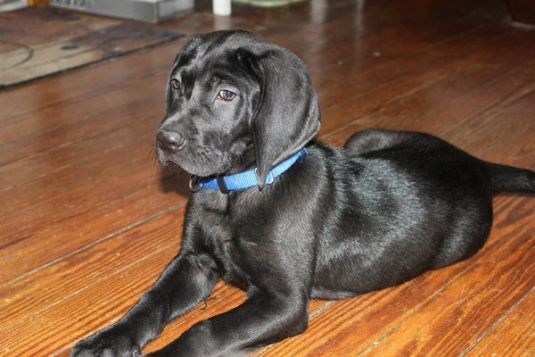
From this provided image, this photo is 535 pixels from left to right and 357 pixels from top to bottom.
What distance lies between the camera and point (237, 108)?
1946 millimetres

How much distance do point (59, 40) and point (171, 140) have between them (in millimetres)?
3134

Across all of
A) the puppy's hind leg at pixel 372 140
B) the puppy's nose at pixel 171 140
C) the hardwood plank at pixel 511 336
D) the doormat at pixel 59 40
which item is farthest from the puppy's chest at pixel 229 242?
the doormat at pixel 59 40

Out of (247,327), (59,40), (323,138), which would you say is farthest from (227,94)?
(59,40)

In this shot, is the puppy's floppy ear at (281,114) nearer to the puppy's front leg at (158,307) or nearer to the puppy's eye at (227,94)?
the puppy's eye at (227,94)

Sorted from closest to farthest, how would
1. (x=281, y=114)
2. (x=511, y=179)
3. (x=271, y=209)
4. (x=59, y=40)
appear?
(x=281, y=114), (x=271, y=209), (x=511, y=179), (x=59, y=40)

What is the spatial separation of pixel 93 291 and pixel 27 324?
0.75ft

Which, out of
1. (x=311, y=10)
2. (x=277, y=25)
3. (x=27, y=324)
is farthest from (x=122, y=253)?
(x=311, y=10)

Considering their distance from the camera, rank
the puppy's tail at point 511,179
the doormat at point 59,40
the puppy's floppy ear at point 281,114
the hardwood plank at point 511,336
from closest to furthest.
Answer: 1. the puppy's floppy ear at point 281,114
2. the hardwood plank at point 511,336
3. the puppy's tail at point 511,179
4. the doormat at point 59,40

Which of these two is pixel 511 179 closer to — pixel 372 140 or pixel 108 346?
pixel 372 140

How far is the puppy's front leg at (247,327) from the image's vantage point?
1.89 m

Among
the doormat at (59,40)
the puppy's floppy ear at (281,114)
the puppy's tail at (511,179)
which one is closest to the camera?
the puppy's floppy ear at (281,114)

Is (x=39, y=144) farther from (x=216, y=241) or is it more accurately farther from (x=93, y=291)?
(x=216, y=241)

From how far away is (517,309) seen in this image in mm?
2203

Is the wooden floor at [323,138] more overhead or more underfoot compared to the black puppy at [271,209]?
more underfoot
